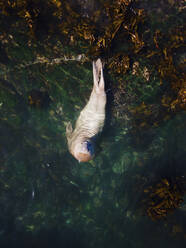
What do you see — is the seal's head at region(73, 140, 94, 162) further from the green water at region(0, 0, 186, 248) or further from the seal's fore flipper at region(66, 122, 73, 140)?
the green water at region(0, 0, 186, 248)

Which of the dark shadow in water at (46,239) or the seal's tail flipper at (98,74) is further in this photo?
the dark shadow in water at (46,239)

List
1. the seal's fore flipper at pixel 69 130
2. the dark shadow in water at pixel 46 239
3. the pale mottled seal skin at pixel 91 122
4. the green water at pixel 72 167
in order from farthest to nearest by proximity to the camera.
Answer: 1. the dark shadow in water at pixel 46 239
2. the seal's fore flipper at pixel 69 130
3. the green water at pixel 72 167
4. the pale mottled seal skin at pixel 91 122

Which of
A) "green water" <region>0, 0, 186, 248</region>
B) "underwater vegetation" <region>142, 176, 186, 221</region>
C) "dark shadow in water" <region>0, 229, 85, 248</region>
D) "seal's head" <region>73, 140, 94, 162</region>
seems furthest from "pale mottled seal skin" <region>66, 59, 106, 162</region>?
"dark shadow in water" <region>0, 229, 85, 248</region>

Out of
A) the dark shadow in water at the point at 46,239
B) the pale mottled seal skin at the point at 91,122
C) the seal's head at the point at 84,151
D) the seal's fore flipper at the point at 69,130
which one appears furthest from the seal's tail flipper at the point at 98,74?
the dark shadow in water at the point at 46,239

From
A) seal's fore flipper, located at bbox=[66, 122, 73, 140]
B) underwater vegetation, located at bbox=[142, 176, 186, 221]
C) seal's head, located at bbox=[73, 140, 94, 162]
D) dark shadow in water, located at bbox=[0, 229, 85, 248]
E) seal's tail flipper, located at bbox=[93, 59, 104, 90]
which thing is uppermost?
seal's tail flipper, located at bbox=[93, 59, 104, 90]

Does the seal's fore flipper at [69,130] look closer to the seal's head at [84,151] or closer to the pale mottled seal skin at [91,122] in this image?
the pale mottled seal skin at [91,122]

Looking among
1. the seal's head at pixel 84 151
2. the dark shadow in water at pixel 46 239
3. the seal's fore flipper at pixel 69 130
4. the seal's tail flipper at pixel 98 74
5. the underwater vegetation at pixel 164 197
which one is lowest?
the dark shadow in water at pixel 46 239

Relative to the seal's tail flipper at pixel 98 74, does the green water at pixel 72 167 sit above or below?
below

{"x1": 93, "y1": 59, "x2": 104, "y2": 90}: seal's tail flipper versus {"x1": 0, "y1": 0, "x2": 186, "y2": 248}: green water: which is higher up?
{"x1": 93, "y1": 59, "x2": 104, "y2": 90}: seal's tail flipper
